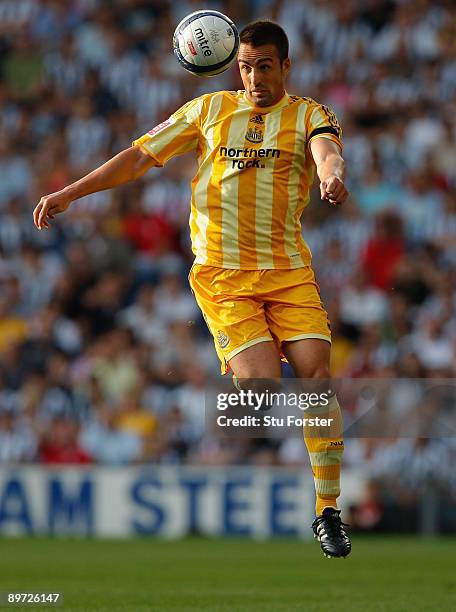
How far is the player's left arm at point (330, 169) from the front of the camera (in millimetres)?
6809

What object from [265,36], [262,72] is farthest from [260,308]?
[265,36]

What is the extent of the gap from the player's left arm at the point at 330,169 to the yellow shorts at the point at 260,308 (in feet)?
2.53

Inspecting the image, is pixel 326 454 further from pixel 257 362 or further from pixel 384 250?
pixel 384 250

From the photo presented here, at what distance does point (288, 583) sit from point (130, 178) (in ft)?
11.3

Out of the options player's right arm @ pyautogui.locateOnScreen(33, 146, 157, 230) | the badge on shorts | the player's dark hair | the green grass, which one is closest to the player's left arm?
the player's dark hair

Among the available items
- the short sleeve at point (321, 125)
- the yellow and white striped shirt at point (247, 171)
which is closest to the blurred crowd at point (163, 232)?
the yellow and white striped shirt at point (247, 171)

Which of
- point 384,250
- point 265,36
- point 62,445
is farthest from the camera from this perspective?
point 384,250

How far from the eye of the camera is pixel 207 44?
25.3 feet

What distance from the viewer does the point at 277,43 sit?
755 cm

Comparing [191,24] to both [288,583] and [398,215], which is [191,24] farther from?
[398,215]

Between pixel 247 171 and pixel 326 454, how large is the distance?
1.65 meters

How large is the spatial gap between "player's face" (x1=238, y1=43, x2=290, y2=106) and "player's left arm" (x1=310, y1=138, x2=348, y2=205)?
0.40 meters

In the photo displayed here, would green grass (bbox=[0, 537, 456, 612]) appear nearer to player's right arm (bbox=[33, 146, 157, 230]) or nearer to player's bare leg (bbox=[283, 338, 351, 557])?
player's bare leg (bbox=[283, 338, 351, 557])

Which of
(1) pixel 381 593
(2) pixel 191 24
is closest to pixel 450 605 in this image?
(1) pixel 381 593
